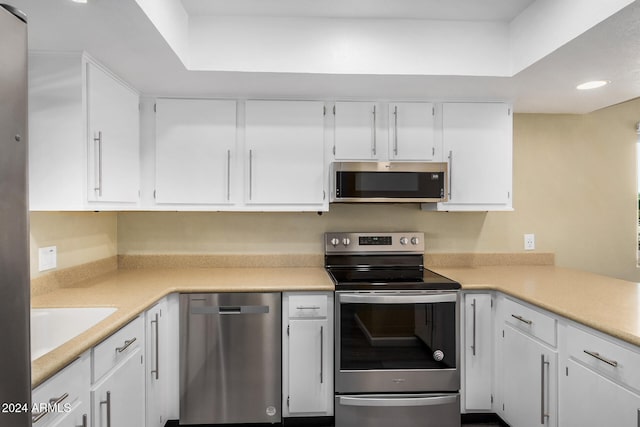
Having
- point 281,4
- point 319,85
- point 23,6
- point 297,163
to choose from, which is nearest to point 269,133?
point 297,163

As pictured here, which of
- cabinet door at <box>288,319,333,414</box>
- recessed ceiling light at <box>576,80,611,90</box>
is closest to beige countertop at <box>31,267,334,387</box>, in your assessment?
cabinet door at <box>288,319,333,414</box>

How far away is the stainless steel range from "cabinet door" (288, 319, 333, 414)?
0.29 feet

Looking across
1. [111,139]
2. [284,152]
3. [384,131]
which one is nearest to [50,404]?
[111,139]

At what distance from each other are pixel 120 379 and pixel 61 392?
433 mm

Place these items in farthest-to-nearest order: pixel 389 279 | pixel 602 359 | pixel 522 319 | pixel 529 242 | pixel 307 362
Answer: pixel 529 242 < pixel 389 279 < pixel 307 362 < pixel 522 319 < pixel 602 359

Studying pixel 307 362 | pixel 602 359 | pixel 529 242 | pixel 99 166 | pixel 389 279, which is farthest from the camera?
pixel 529 242

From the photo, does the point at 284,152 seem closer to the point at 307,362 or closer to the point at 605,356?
the point at 307,362

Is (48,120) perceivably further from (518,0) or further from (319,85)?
(518,0)

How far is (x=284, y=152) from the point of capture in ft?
8.29

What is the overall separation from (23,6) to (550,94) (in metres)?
2.70

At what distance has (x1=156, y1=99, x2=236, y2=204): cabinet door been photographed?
2482mm

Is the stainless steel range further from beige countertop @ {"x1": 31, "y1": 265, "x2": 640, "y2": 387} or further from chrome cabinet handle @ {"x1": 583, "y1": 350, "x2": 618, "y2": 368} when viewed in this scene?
chrome cabinet handle @ {"x1": 583, "y1": 350, "x2": 618, "y2": 368}

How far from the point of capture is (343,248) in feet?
9.08

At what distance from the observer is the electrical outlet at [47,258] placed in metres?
1.94
